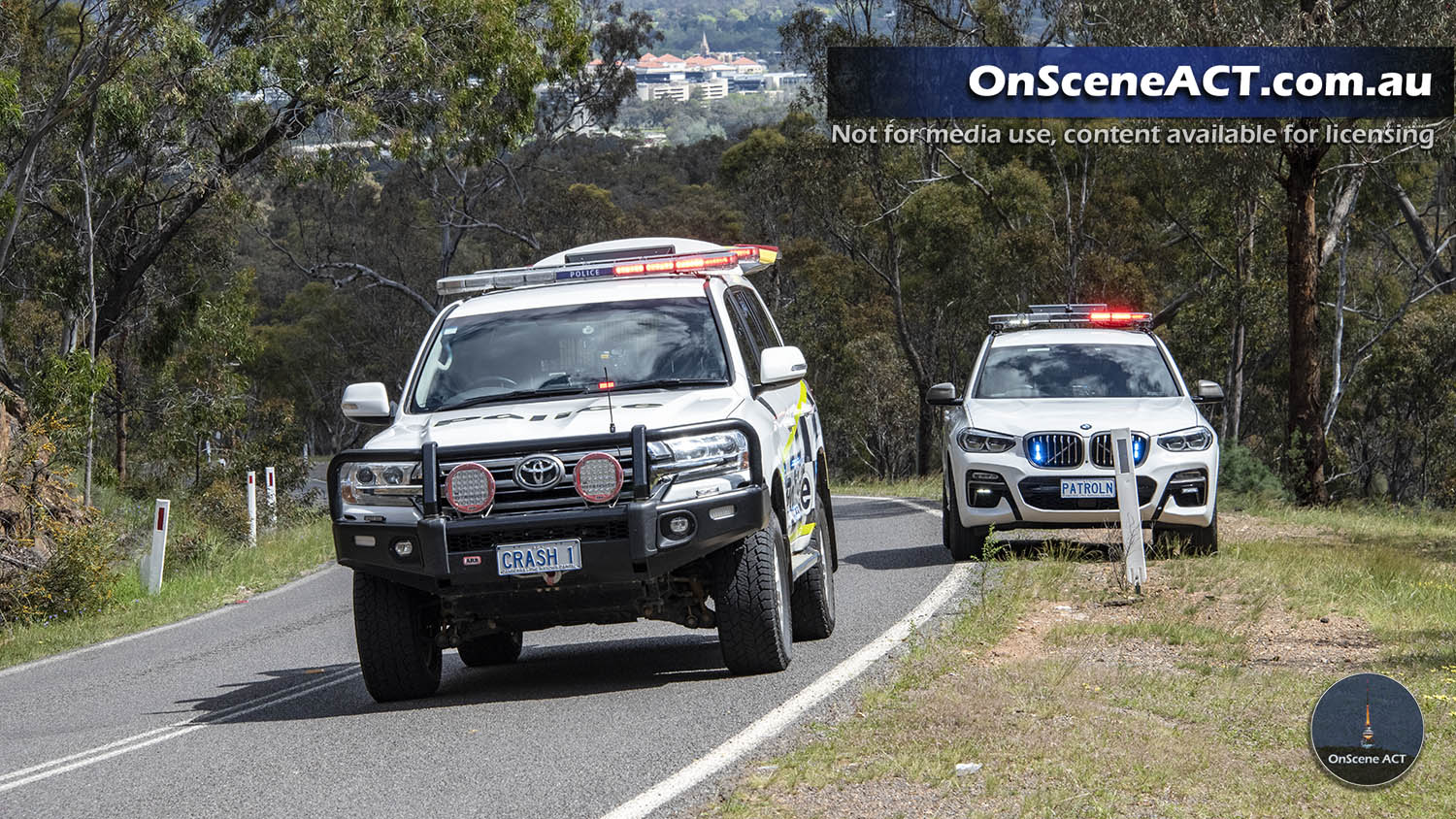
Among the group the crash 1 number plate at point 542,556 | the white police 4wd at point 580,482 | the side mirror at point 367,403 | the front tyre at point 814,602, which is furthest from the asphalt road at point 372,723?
the side mirror at point 367,403

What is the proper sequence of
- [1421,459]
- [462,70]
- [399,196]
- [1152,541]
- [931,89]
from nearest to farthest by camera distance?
Answer: [1152,541]
[462,70]
[931,89]
[399,196]
[1421,459]

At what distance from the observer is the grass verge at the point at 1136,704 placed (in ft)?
18.4

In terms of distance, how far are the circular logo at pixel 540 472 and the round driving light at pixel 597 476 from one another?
0.08 metres

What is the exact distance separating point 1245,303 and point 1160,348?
2719 centimetres

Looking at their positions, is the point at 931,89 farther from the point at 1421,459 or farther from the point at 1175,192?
the point at 1421,459

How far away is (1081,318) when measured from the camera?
49.5 feet

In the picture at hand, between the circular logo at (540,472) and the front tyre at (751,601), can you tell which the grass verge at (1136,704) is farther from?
the circular logo at (540,472)

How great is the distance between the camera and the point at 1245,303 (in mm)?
40156

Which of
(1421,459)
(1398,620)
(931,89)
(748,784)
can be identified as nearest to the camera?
(748,784)

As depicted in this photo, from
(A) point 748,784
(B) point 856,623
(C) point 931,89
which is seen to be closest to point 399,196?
(C) point 931,89

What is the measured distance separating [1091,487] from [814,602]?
3730 mm

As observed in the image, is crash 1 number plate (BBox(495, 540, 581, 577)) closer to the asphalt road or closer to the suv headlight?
the suv headlight

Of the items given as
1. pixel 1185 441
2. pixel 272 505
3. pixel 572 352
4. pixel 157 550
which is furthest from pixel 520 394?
pixel 272 505

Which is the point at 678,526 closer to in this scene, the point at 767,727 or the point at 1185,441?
the point at 767,727
